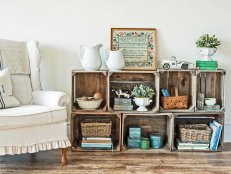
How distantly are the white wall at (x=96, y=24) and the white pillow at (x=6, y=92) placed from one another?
1.88 ft

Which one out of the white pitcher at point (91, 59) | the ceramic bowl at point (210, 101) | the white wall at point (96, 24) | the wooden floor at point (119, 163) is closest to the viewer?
the wooden floor at point (119, 163)

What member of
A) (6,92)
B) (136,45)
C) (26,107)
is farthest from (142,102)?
(6,92)

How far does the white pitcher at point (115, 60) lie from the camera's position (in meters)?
3.37

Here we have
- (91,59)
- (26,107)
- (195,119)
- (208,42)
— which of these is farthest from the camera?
(195,119)

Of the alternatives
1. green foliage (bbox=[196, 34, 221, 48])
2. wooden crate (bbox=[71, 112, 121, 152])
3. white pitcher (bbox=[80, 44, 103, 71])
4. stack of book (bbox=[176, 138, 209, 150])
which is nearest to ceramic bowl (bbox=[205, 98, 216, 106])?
stack of book (bbox=[176, 138, 209, 150])

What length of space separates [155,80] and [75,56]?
866mm

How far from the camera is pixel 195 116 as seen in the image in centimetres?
363

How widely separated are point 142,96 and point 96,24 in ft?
2.93

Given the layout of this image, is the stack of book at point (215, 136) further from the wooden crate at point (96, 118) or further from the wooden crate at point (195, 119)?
the wooden crate at point (96, 118)

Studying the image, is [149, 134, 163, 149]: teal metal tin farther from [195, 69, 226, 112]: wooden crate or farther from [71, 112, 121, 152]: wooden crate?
[195, 69, 226, 112]: wooden crate

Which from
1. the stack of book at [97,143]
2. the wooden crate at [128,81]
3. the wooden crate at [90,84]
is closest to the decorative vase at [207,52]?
the wooden crate at [128,81]

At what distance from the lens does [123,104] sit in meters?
3.43

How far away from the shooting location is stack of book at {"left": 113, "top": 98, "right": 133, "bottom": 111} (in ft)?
11.2

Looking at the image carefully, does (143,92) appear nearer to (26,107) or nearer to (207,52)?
(207,52)
